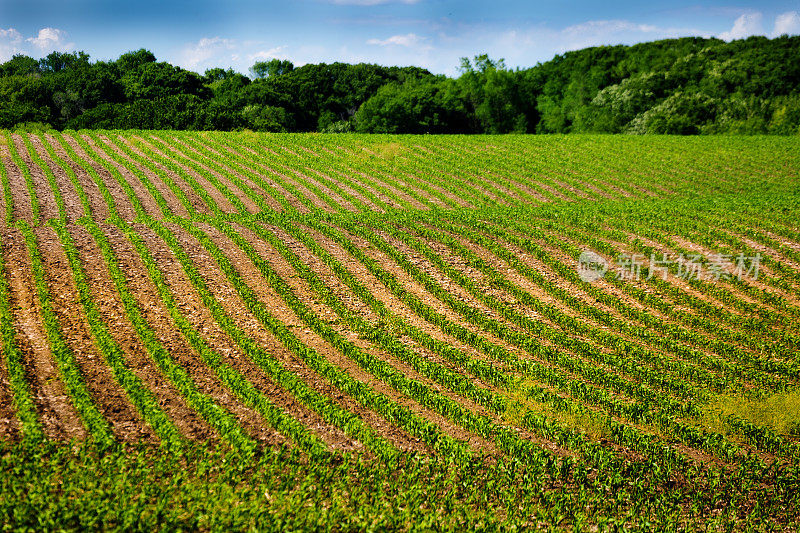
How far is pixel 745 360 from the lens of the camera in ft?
54.9

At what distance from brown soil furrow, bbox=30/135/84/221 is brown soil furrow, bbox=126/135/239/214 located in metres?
6.63

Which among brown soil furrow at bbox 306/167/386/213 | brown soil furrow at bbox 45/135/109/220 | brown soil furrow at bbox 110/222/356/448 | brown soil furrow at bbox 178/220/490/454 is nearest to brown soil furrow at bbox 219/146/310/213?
brown soil furrow at bbox 306/167/386/213

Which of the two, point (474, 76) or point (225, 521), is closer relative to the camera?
point (225, 521)

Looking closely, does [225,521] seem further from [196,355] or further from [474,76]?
[474,76]

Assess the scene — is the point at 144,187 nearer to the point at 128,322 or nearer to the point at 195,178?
the point at 195,178

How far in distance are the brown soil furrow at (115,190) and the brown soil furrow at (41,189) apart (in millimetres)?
2874

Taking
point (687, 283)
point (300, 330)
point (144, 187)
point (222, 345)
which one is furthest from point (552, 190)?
point (222, 345)

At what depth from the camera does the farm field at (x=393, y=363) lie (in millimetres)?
11352

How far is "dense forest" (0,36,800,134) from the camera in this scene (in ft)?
218

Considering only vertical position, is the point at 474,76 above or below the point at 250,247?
above

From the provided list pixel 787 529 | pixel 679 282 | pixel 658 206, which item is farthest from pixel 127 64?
pixel 787 529

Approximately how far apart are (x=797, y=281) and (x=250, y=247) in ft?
77.3

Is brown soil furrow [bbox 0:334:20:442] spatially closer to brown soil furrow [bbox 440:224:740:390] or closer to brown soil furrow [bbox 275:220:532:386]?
brown soil furrow [bbox 275:220:532:386]

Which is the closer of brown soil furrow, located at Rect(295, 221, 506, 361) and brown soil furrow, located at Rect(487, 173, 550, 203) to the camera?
brown soil furrow, located at Rect(295, 221, 506, 361)
